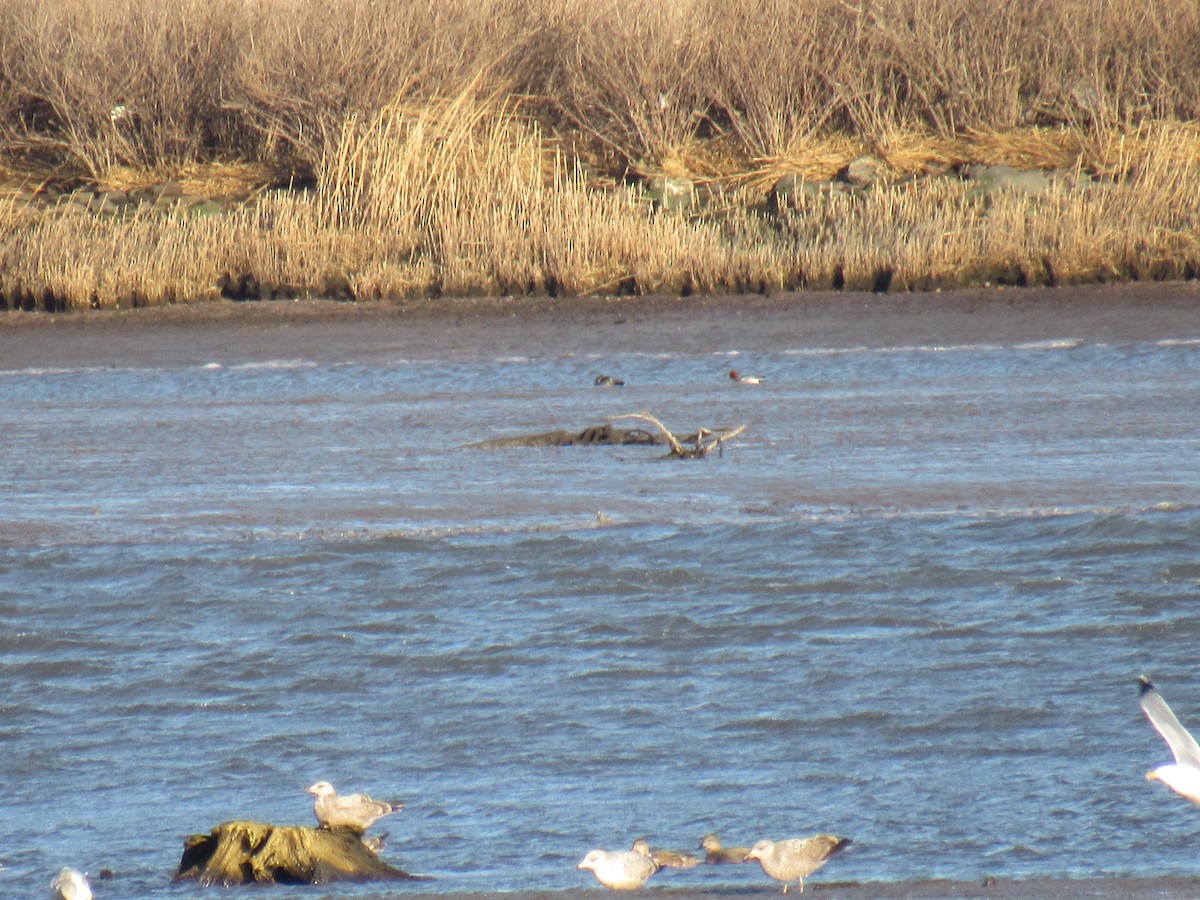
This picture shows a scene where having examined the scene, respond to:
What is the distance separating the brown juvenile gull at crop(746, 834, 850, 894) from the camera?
490 cm

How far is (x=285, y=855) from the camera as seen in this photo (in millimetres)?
5387

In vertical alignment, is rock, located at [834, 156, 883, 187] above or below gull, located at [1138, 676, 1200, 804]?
below

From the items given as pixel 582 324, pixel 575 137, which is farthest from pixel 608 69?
pixel 582 324

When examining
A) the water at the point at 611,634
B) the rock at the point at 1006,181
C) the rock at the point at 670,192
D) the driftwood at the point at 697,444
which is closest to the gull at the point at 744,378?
the water at the point at 611,634

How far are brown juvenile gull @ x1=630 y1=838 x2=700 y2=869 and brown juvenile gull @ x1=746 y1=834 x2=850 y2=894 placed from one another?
30 cm

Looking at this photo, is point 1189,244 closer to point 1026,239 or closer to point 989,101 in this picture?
point 1026,239

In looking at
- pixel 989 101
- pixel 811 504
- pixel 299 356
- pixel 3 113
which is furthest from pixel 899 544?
pixel 3 113

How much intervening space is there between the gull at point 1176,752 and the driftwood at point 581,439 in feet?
24.8

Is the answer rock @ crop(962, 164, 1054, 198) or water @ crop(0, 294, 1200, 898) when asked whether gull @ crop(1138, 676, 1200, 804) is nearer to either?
water @ crop(0, 294, 1200, 898)

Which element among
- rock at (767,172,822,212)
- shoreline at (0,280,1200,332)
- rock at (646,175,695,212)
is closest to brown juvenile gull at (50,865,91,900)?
shoreline at (0,280,1200,332)

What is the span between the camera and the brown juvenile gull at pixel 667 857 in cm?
512

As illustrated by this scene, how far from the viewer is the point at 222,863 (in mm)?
5309

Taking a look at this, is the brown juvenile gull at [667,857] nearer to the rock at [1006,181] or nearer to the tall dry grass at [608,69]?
the rock at [1006,181]

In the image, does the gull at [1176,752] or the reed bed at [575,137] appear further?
the reed bed at [575,137]
